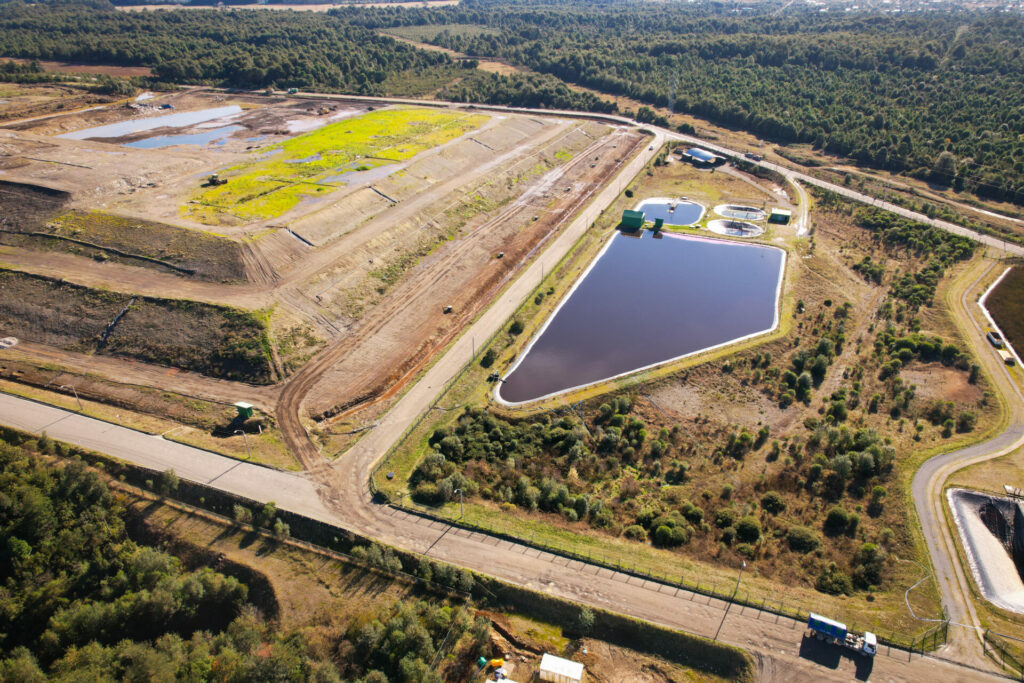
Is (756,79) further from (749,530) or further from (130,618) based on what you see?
(130,618)

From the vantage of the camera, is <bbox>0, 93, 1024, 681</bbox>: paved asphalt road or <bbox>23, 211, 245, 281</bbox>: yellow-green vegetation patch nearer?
<bbox>0, 93, 1024, 681</bbox>: paved asphalt road

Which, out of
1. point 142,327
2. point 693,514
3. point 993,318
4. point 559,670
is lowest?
point 559,670

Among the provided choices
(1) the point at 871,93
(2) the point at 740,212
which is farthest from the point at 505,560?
(1) the point at 871,93

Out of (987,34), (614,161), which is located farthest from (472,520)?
(987,34)

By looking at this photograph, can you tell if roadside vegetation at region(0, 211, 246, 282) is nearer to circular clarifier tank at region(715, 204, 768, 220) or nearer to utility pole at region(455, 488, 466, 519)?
utility pole at region(455, 488, 466, 519)

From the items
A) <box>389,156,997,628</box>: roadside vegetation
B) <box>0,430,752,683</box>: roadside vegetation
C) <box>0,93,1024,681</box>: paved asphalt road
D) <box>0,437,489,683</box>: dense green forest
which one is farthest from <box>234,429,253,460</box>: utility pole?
<box>389,156,997,628</box>: roadside vegetation

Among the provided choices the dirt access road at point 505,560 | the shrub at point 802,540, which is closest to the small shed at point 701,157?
the shrub at point 802,540
